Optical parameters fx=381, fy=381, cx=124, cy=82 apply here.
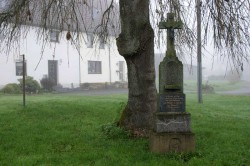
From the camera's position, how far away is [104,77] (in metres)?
42.9

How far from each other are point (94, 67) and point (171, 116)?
34.3 metres

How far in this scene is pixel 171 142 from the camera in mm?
8125

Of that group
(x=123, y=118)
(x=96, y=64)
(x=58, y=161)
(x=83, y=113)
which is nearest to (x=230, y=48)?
(x=123, y=118)

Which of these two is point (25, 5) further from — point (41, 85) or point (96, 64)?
point (96, 64)

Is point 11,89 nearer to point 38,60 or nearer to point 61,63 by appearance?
point 38,60

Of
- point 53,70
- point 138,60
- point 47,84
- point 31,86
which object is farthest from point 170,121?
point 53,70

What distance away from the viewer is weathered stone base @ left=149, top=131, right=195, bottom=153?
809cm

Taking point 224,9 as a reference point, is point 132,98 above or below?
below

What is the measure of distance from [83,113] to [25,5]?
5256mm

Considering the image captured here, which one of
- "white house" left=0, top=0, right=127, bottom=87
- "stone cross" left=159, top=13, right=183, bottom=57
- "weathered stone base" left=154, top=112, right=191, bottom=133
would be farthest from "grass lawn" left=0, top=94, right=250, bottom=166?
"white house" left=0, top=0, right=127, bottom=87

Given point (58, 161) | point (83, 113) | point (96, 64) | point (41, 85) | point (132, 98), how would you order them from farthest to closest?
point (96, 64) < point (41, 85) < point (83, 113) < point (132, 98) < point (58, 161)

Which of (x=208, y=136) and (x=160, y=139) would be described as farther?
(x=208, y=136)

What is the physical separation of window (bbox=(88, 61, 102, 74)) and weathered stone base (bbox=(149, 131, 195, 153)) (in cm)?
3357

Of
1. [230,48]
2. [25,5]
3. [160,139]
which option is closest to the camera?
[160,139]
